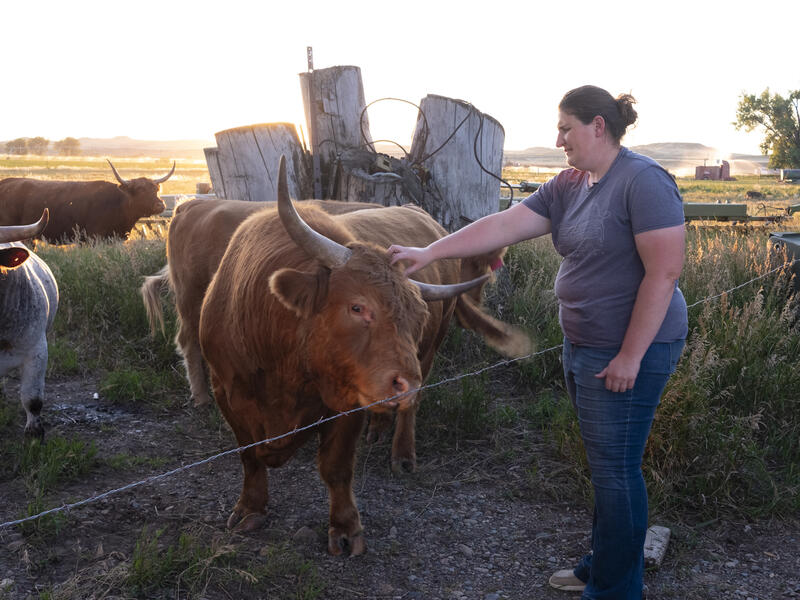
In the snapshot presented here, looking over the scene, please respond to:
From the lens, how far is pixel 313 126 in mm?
6426

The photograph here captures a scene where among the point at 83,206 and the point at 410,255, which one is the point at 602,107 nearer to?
the point at 410,255

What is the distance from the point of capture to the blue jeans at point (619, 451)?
282 cm

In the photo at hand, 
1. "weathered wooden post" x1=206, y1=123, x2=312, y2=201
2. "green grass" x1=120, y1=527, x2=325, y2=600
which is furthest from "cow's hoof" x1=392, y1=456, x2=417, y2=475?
"weathered wooden post" x1=206, y1=123, x2=312, y2=201

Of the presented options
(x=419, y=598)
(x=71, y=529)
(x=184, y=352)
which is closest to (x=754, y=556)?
(x=419, y=598)

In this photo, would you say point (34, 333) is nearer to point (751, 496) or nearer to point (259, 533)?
point (259, 533)

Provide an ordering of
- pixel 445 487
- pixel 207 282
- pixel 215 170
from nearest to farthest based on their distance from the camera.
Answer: pixel 445 487, pixel 207 282, pixel 215 170

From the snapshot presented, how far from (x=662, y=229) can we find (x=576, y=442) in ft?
6.46

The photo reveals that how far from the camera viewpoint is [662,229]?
2.56m

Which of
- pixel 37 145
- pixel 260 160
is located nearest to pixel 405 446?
pixel 260 160

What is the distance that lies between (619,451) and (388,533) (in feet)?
4.89

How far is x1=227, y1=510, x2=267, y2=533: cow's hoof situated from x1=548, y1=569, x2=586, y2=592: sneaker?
149cm

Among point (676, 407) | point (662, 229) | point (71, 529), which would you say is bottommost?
point (71, 529)

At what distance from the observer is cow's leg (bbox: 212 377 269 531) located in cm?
378

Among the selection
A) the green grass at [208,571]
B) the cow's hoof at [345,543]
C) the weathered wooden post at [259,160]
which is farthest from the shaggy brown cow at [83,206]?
the green grass at [208,571]
